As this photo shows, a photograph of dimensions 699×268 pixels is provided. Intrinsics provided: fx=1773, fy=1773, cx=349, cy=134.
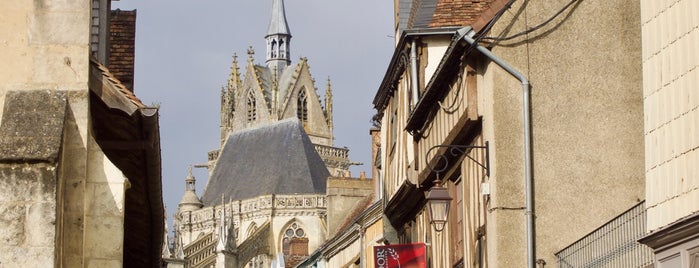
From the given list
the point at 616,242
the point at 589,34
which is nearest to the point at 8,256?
the point at 616,242

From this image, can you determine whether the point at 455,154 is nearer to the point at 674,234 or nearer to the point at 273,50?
the point at 674,234

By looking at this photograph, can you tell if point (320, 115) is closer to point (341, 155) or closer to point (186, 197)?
point (341, 155)

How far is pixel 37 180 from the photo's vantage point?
1038cm

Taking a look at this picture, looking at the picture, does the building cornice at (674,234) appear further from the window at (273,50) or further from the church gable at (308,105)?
the window at (273,50)

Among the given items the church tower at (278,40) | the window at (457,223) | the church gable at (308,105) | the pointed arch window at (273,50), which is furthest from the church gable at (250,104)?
the window at (457,223)

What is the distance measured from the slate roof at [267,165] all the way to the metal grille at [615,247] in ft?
318

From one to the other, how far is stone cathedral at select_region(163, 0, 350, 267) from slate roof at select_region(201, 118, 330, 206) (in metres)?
0.06

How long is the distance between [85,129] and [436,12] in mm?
8477

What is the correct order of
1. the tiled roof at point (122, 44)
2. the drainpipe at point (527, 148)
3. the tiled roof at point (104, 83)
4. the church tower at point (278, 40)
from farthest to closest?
the church tower at point (278, 40) < the tiled roof at point (122, 44) < the drainpipe at point (527, 148) < the tiled roof at point (104, 83)

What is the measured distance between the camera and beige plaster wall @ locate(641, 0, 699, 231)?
10125mm

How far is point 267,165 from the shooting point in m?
114

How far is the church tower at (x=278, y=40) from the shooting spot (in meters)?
136

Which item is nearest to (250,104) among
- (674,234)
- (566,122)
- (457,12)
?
(457,12)

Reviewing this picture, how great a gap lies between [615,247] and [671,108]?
2.87 m
